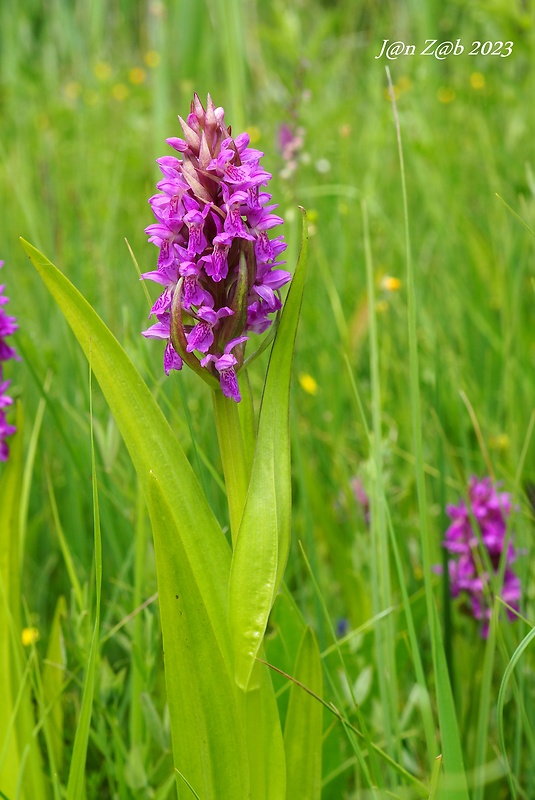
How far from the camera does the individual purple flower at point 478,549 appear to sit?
4.20 ft

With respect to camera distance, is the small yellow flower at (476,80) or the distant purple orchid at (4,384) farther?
the small yellow flower at (476,80)

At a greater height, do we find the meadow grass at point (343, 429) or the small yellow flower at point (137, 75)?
the small yellow flower at point (137, 75)

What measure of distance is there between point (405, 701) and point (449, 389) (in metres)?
0.79

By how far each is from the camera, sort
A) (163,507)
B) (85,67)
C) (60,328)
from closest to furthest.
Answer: (163,507) → (60,328) → (85,67)

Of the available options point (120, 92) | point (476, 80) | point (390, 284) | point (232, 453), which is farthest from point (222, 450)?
point (120, 92)

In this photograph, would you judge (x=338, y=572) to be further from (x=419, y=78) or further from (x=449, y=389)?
(x=419, y=78)

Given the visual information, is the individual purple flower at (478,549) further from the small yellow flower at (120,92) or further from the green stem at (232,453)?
the small yellow flower at (120,92)

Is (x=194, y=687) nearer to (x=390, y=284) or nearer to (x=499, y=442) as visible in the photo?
(x=499, y=442)

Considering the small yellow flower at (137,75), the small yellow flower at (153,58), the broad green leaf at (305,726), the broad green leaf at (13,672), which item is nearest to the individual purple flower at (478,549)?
the broad green leaf at (305,726)

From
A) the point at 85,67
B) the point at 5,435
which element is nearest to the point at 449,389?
the point at 5,435

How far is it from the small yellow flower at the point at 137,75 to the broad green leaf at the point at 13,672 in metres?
4.68

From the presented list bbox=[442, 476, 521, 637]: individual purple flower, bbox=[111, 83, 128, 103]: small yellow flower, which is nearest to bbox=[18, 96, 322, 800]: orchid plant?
bbox=[442, 476, 521, 637]: individual purple flower

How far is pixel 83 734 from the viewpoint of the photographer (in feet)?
2.39

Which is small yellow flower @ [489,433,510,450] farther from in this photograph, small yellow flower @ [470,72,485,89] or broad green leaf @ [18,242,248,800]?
small yellow flower @ [470,72,485,89]
